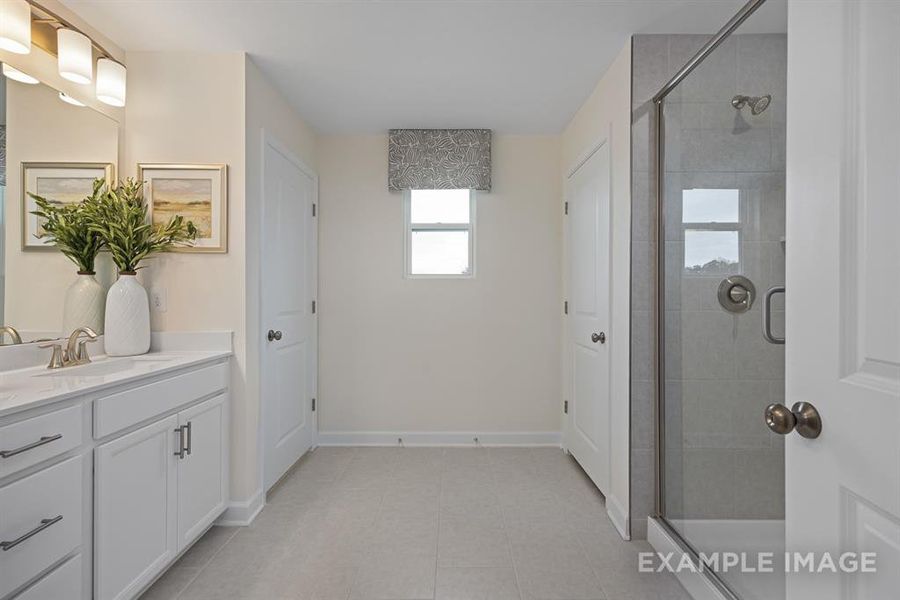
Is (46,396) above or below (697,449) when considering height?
above

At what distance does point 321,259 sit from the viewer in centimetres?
367

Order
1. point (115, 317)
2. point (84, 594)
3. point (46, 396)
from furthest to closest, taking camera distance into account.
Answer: point (115, 317) → point (84, 594) → point (46, 396)

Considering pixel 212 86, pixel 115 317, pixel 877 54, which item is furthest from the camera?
pixel 212 86

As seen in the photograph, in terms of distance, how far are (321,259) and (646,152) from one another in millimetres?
2492

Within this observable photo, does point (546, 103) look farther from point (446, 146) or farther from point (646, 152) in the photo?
point (646, 152)

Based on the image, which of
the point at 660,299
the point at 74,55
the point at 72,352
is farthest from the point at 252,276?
the point at 660,299

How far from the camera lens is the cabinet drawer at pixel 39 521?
3.84ft

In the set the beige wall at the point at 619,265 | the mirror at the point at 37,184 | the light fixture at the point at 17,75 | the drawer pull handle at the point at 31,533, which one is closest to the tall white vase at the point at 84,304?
the mirror at the point at 37,184

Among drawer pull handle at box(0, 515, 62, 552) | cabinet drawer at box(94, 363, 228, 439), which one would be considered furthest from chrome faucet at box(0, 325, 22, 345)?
drawer pull handle at box(0, 515, 62, 552)

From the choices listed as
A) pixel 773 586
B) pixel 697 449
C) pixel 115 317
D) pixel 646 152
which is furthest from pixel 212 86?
pixel 773 586

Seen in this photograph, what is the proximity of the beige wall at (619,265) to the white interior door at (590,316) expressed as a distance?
0.26 feet

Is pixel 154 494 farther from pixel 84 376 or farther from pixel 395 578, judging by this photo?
pixel 395 578

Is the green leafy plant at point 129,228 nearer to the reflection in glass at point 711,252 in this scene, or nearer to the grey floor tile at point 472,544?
the grey floor tile at point 472,544

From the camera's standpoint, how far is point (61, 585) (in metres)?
1.33
